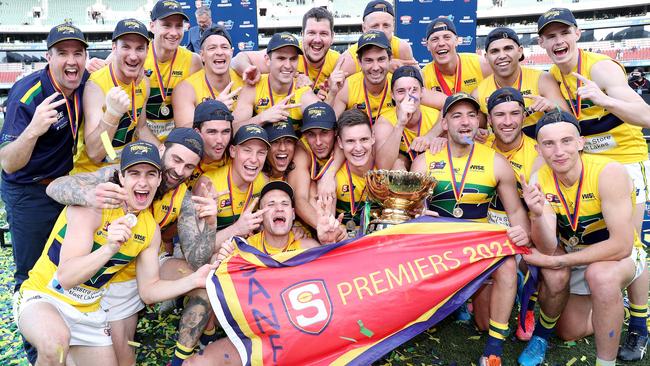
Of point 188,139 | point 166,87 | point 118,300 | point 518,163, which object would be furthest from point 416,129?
point 118,300

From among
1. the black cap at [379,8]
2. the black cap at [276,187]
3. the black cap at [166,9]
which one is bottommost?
the black cap at [276,187]

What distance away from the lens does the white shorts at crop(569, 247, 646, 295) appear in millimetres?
4241

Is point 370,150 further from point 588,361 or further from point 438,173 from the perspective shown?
point 588,361

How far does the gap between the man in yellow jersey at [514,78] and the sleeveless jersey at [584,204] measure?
95 centimetres

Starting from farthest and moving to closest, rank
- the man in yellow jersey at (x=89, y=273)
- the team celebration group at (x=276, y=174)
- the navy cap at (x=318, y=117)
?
the navy cap at (x=318, y=117), the team celebration group at (x=276, y=174), the man in yellow jersey at (x=89, y=273)

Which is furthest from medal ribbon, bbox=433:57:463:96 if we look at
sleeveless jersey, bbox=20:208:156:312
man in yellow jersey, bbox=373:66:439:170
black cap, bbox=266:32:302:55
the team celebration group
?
sleeveless jersey, bbox=20:208:156:312

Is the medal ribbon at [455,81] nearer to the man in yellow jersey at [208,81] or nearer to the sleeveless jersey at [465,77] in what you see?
the sleeveless jersey at [465,77]

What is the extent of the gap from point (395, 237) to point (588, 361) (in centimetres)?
199

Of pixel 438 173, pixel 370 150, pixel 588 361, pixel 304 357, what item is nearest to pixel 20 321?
pixel 304 357

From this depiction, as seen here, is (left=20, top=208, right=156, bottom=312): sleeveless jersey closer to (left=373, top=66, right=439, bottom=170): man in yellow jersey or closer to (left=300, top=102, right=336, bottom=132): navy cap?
(left=300, top=102, right=336, bottom=132): navy cap

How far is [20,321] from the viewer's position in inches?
136

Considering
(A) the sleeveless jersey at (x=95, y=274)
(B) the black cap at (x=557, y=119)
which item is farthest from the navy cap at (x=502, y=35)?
(A) the sleeveless jersey at (x=95, y=274)

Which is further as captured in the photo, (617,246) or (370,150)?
(370,150)

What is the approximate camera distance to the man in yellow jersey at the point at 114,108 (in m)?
4.24
